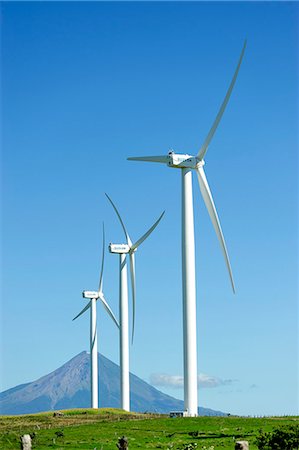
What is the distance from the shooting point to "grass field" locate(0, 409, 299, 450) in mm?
65719

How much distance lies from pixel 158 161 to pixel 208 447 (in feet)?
143

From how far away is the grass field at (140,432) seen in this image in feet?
216

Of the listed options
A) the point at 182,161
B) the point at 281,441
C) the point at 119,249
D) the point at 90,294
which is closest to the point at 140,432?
the point at 281,441

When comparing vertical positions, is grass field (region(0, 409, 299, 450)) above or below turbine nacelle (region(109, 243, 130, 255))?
below

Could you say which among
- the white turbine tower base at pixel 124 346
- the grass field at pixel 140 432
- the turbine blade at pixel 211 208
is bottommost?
the grass field at pixel 140 432

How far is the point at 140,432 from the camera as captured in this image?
73.9 meters

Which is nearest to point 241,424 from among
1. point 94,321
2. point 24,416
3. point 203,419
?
point 203,419

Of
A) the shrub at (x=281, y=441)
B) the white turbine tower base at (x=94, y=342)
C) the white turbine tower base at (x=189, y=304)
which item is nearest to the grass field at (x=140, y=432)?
the shrub at (x=281, y=441)

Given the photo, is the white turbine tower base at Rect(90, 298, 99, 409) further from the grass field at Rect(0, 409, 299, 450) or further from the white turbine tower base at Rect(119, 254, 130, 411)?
the grass field at Rect(0, 409, 299, 450)

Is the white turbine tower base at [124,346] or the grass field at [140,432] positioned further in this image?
the white turbine tower base at [124,346]

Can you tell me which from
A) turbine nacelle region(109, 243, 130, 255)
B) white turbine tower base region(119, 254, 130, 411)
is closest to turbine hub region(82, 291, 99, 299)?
turbine nacelle region(109, 243, 130, 255)

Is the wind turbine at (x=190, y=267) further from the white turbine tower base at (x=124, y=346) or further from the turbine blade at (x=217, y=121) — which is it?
the white turbine tower base at (x=124, y=346)

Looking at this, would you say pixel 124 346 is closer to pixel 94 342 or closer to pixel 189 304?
pixel 94 342

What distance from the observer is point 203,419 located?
83250 mm
